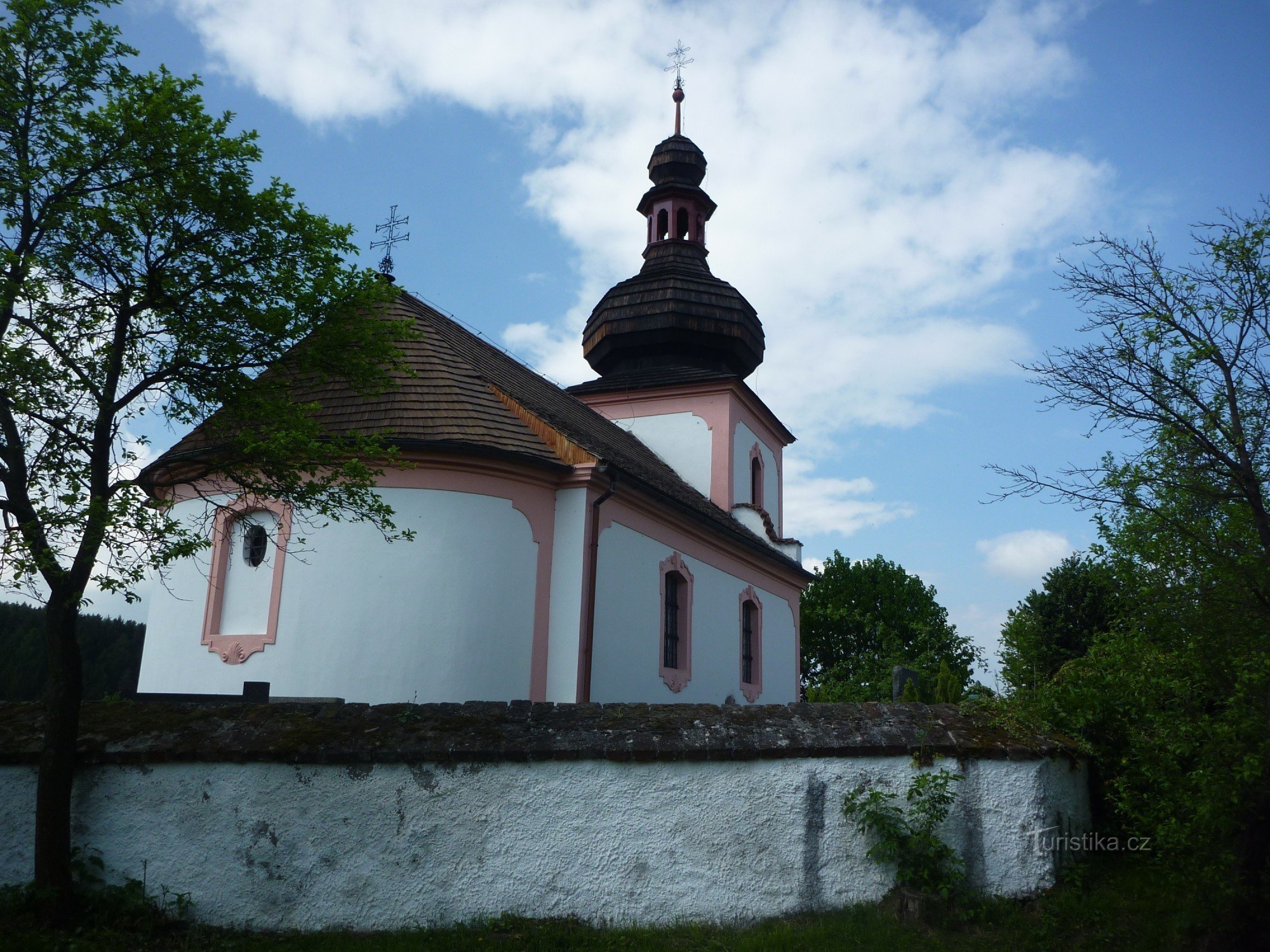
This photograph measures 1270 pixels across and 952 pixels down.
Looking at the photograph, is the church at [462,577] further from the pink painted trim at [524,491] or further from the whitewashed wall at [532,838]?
the whitewashed wall at [532,838]

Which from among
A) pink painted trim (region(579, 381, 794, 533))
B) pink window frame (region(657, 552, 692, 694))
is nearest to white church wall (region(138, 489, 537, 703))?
pink window frame (region(657, 552, 692, 694))

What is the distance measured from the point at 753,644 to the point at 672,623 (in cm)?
395

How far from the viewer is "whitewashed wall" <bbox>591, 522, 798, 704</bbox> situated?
13.7 m

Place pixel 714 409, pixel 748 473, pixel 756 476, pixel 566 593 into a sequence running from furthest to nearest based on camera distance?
pixel 756 476
pixel 748 473
pixel 714 409
pixel 566 593

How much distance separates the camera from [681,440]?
71.9 feet

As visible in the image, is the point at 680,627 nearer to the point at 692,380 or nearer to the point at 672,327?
the point at 692,380

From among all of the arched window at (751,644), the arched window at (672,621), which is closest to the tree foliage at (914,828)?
the arched window at (672,621)

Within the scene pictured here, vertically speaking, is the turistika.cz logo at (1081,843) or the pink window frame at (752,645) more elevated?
the pink window frame at (752,645)

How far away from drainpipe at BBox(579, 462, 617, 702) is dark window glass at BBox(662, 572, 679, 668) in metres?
2.90

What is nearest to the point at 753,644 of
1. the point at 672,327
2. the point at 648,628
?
the point at 648,628

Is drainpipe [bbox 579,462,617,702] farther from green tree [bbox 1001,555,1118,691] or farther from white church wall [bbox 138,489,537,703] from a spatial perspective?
green tree [bbox 1001,555,1118,691]

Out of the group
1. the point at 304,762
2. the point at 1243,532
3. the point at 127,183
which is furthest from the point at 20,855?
the point at 1243,532

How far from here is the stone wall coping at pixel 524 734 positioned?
21.7ft

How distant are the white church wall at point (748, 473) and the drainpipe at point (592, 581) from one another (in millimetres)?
8247
